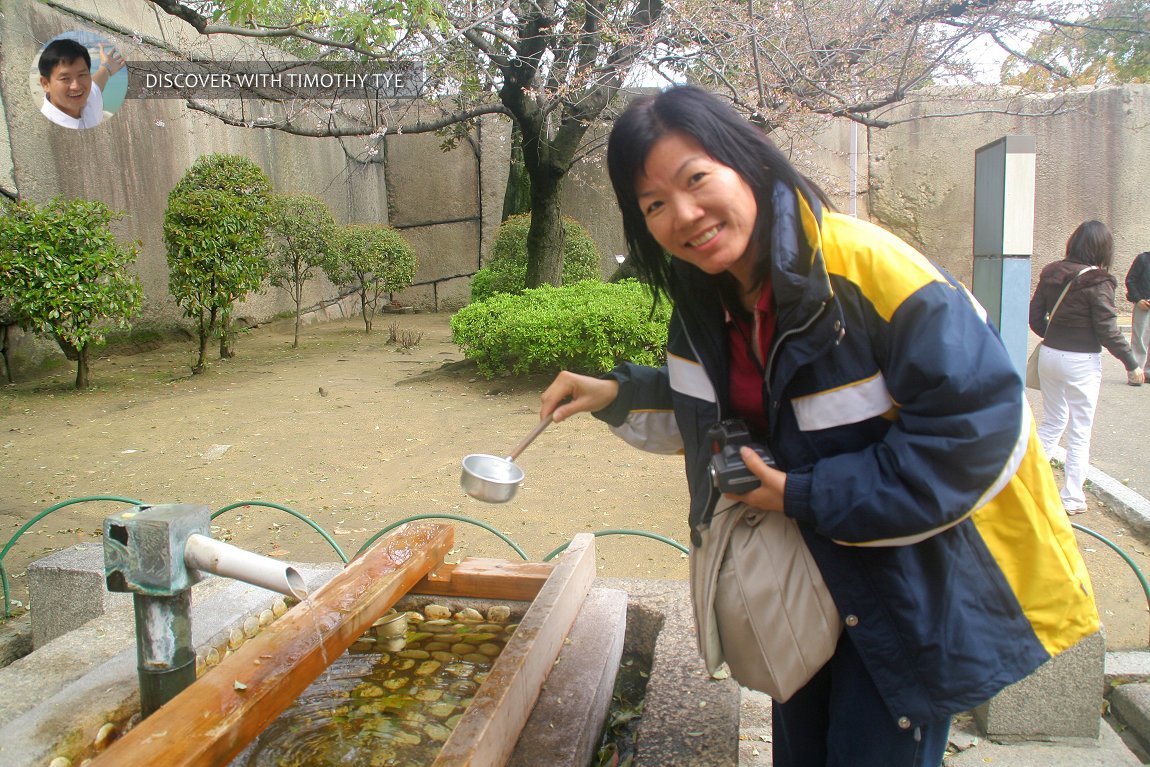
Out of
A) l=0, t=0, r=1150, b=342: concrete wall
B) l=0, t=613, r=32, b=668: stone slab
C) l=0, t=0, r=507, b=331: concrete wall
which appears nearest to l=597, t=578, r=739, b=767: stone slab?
l=0, t=613, r=32, b=668: stone slab

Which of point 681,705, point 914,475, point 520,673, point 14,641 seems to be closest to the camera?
point 914,475

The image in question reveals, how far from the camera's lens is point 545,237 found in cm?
886

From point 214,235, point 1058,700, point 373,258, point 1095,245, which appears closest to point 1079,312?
point 1095,245

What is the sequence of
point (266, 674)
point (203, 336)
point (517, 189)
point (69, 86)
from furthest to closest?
point (517, 189), point (203, 336), point (69, 86), point (266, 674)

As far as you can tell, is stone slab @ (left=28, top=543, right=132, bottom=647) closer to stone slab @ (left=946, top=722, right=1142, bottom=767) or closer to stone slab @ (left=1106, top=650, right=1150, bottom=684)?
stone slab @ (left=946, top=722, right=1142, bottom=767)

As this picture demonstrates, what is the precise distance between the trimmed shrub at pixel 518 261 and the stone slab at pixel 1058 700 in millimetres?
7699

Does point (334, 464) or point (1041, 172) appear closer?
point (334, 464)

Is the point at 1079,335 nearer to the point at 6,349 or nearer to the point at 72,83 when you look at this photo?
the point at 6,349

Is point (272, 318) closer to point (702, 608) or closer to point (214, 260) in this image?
point (214, 260)

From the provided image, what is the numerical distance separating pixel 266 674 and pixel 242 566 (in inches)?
16.0

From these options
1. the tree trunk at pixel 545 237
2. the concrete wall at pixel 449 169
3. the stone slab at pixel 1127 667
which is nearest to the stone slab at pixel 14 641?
the stone slab at pixel 1127 667

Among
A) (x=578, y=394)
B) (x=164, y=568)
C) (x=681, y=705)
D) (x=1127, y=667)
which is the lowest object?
(x=1127, y=667)

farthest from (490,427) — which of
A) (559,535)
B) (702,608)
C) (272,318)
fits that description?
(272,318)

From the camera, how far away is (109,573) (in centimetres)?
154
